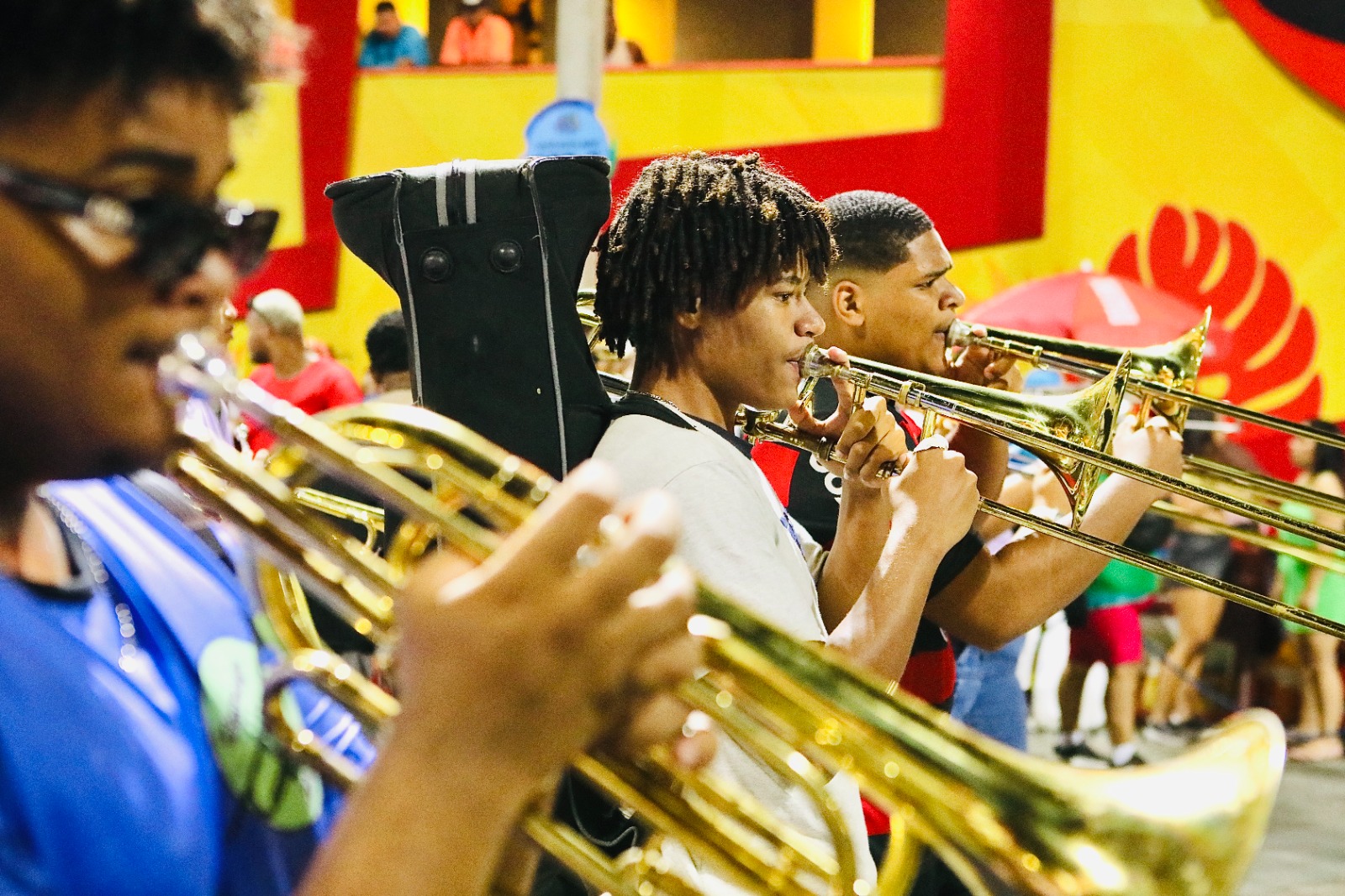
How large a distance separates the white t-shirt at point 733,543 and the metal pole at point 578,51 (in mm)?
3912

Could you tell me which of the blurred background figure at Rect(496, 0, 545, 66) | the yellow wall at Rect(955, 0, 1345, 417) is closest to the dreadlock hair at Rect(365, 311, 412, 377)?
the yellow wall at Rect(955, 0, 1345, 417)

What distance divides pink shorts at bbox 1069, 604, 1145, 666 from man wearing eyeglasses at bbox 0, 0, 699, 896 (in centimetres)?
523

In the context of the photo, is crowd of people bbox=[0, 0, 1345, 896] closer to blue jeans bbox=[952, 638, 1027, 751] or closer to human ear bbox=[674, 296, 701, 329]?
human ear bbox=[674, 296, 701, 329]

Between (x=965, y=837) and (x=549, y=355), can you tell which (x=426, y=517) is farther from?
(x=549, y=355)

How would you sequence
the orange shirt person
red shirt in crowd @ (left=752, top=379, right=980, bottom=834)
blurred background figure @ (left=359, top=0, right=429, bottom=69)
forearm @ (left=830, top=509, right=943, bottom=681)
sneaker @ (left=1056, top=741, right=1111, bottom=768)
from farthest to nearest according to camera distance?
the orange shirt person, blurred background figure @ (left=359, top=0, right=429, bottom=69), sneaker @ (left=1056, top=741, right=1111, bottom=768), red shirt in crowd @ (left=752, top=379, right=980, bottom=834), forearm @ (left=830, top=509, right=943, bottom=681)

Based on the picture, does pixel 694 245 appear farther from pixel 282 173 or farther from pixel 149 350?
pixel 282 173

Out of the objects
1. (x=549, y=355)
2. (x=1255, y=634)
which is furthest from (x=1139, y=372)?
(x=1255, y=634)

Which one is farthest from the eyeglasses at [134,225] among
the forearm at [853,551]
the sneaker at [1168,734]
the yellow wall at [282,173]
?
the yellow wall at [282,173]

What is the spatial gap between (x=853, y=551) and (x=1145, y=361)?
140 cm

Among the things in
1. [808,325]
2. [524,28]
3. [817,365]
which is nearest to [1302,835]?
[817,365]

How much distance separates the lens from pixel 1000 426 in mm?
2744

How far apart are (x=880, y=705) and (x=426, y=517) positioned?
1.15 ft

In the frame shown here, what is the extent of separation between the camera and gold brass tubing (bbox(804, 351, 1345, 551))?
2.63 m

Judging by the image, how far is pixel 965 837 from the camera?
3.17 ft
